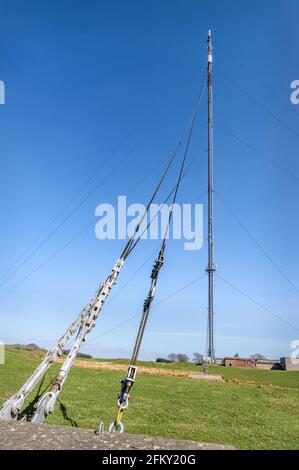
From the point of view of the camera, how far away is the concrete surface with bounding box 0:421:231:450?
428 cm

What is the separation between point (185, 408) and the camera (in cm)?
1548

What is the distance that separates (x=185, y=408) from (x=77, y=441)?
12.3 m

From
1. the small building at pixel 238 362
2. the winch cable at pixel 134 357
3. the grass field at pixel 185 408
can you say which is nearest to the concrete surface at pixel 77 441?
the winch cable at pixel 134 357

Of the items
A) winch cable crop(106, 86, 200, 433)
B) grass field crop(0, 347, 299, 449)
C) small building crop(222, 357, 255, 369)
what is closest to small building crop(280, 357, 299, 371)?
small building crop(222, 357, 255, 369)

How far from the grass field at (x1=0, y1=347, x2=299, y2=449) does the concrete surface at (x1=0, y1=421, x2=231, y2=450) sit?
6777 mm

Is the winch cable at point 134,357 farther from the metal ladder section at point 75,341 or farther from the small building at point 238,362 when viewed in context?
the small building at point 238,362

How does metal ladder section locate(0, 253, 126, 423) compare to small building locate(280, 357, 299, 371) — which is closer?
metal ladder section locate(0, 253, 126, 423)

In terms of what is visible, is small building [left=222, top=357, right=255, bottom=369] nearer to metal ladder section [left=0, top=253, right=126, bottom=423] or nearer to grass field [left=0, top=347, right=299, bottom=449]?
grass field [left=0, top=347, right=299, bottom=449]

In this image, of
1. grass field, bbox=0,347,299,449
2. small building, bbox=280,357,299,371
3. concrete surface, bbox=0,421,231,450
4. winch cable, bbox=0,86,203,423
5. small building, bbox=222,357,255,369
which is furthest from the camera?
small building, bbox=280,357,299,371

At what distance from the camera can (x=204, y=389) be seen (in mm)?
20797

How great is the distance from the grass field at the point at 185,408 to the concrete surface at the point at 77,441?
678 cm

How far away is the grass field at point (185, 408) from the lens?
11.4 metres
